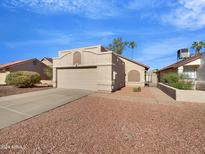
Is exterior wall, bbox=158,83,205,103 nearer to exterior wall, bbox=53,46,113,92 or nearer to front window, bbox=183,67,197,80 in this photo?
exterior wall, bbox=53,46,113,92

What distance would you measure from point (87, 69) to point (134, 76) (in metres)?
10.3

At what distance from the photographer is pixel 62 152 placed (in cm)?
292

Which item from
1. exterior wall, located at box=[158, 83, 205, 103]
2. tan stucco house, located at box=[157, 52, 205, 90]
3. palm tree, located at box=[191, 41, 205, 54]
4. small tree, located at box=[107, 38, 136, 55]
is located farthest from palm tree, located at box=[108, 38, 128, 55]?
exterior wall, located at box=[158, 83, 205, 103]

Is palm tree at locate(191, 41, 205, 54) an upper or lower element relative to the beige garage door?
upper

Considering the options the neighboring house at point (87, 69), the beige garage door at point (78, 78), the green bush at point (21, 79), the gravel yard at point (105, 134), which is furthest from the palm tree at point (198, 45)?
the green bush at point (21, 79)

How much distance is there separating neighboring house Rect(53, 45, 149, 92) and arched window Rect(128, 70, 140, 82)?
747 cm

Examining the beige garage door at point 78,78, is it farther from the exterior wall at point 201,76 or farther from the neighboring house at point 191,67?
the exterior wall at point 201,76

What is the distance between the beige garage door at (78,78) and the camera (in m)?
12.8

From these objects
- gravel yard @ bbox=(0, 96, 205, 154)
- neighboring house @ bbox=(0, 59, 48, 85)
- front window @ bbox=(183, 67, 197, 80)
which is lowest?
gravel yard @ bbox=(0, 96, 205, 154)

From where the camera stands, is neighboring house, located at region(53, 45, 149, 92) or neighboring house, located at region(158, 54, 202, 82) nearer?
neighboring house, located at region(53, 45, 149, 92)

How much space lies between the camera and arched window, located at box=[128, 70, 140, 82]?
20319 millimetres

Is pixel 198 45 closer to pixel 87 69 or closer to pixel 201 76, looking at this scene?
pixel 201 76

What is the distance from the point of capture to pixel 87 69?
13125mm

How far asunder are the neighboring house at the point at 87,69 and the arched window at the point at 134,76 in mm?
7469
